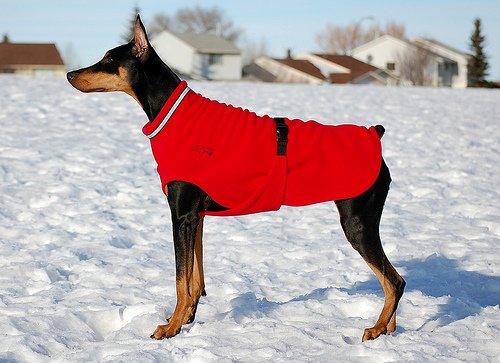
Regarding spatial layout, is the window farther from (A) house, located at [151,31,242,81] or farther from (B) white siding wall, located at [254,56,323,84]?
(B) white siding wall, located at [254,56,323,84]

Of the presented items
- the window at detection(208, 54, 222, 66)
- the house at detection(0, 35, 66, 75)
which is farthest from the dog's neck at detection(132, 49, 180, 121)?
the window at detection(208, 54, 222, 66)

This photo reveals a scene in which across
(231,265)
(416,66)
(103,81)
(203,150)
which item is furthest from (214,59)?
(203,150)

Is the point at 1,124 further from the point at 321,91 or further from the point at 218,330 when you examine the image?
the point at 321,91

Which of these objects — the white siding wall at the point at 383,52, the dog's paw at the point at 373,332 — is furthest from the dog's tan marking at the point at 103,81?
the white siding wall at the point at 383,52

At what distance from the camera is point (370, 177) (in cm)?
399

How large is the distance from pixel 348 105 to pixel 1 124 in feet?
26.0

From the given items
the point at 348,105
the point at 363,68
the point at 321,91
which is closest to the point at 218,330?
the point at 348,105

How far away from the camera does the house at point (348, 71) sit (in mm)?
59656

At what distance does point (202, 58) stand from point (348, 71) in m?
13.1

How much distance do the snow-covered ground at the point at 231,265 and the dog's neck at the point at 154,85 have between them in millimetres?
1246

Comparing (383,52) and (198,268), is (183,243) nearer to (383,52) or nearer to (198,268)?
(198,268)

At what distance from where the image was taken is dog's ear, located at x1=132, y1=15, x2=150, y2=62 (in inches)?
153

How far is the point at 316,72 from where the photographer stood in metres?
60.8

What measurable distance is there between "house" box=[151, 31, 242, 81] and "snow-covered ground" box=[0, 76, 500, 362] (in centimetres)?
4732
